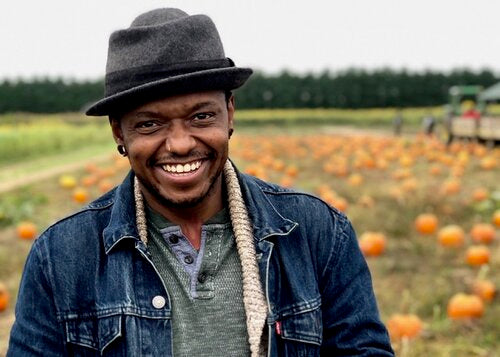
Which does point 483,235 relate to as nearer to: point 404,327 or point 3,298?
point 404,327

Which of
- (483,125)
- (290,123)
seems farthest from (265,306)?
(290,123)

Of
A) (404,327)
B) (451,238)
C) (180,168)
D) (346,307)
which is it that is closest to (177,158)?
(180,168)

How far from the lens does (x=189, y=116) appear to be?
1.78m

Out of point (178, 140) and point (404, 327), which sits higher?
point (178, 140)

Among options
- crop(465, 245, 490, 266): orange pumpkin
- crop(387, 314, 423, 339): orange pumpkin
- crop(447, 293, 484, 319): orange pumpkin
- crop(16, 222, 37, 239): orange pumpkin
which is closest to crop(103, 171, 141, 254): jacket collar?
crop(387, 314, 423, 339): orange pumpkin

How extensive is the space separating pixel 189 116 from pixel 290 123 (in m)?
39.9

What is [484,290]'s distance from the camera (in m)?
4.70

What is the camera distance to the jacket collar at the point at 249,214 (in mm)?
1767

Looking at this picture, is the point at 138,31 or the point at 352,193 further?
the point at 352,193

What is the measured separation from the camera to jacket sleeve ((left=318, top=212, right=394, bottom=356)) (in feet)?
6.12

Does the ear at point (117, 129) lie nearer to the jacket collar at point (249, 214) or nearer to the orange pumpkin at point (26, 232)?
the jacket collar at point (249, 214)

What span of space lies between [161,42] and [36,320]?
804 mm

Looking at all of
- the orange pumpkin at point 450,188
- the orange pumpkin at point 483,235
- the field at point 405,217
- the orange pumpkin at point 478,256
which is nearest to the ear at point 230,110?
the field at point 405,217

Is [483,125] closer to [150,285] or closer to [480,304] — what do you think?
[480,304]
